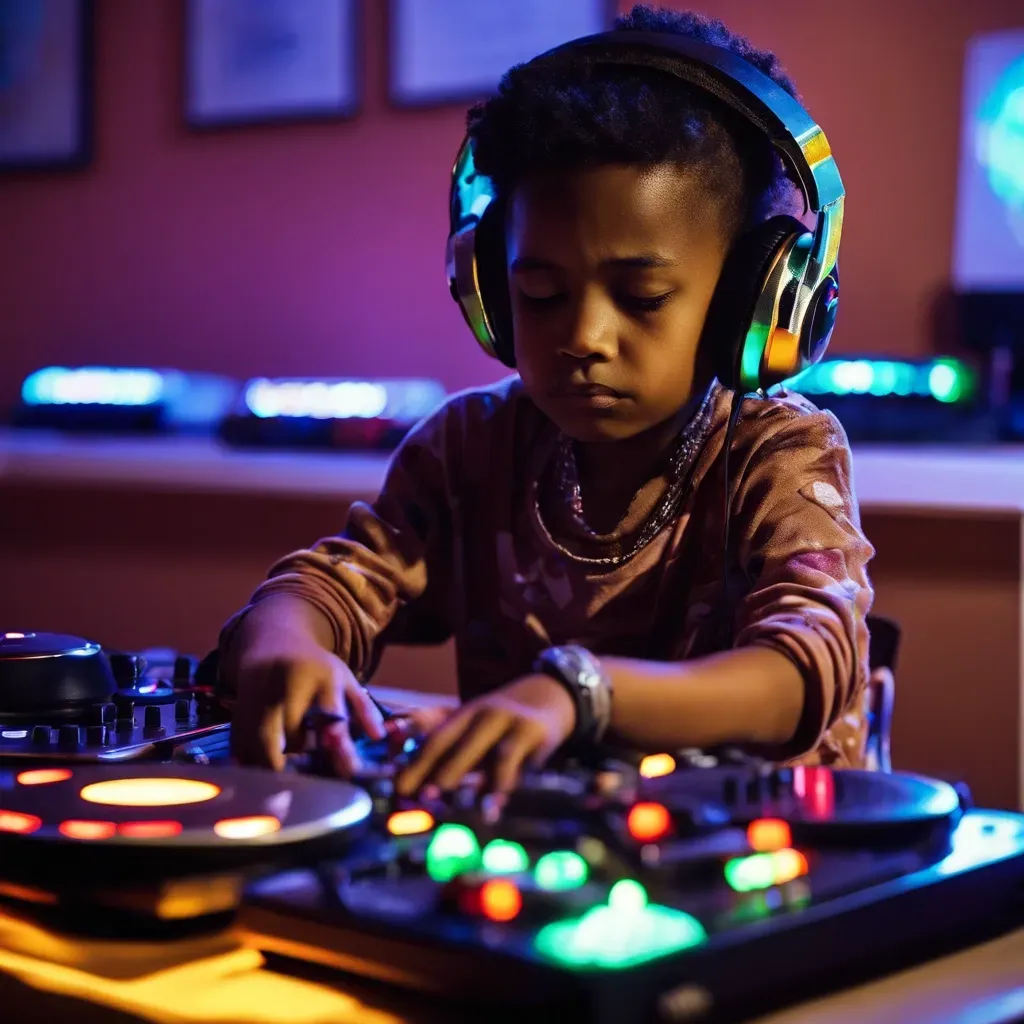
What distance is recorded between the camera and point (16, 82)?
10.5ft

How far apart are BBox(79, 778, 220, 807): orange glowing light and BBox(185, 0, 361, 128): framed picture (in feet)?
7.74

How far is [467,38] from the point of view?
269 centimetres

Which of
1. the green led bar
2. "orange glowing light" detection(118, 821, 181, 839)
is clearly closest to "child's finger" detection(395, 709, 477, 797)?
"orange glowing light" detection(118, 821, 181, 839)

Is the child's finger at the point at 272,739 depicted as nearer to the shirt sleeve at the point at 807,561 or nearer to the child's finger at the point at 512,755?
the child's finger at the point at 512,755

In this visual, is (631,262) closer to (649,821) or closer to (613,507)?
(613,507)

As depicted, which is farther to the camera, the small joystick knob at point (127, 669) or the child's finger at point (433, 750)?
the small joystick knob at point (127, 669)

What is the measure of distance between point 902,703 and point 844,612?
44.2 inches

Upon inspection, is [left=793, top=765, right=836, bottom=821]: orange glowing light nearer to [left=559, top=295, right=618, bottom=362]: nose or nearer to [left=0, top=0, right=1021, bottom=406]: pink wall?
[left=559, top=295, right=618, bottom=362]: nose

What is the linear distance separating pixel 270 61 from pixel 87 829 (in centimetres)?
255

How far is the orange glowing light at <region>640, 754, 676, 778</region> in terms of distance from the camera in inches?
26.4

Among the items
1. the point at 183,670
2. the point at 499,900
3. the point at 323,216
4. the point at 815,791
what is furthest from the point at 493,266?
the point at 323,216

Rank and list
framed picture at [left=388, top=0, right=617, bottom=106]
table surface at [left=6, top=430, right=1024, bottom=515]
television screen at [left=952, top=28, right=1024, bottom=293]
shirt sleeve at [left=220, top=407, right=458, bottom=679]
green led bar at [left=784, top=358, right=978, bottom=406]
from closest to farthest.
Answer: shirt sleeve at [left=220, top=407, right=458, bottom=679] < table surface at [left=6, top=430, right=1024, bottom=515] < green led bar at [left=784, top=358, right=978, bottom=406] < television screen at [left=952, top=28, right=1024, bottom=293] < framed picture at [left=388, top=0, right=617, bottom=106]

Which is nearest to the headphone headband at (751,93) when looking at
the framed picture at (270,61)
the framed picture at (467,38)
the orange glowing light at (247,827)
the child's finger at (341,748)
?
the child's finger at (341,748)

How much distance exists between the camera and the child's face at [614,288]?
0.99m
